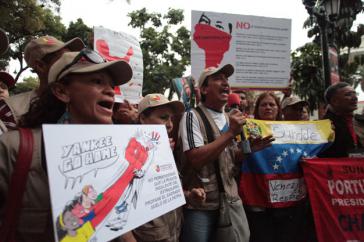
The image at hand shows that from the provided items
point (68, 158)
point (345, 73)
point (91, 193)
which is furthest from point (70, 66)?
point (345, 73)

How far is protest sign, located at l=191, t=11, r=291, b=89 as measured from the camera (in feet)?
14.2

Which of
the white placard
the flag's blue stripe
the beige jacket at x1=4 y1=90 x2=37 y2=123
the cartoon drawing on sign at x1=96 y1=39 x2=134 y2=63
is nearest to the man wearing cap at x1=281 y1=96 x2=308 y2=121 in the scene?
the flag's blue stripe

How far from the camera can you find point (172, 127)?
9.77ft

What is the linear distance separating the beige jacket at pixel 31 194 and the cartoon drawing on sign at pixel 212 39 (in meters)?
3.18

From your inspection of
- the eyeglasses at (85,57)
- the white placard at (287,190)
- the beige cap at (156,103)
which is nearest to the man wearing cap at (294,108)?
the white placard at (287,190)

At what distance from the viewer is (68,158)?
1.21m

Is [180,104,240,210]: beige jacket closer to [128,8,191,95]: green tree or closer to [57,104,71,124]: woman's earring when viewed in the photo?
[57,104,71,124]: woman's earring

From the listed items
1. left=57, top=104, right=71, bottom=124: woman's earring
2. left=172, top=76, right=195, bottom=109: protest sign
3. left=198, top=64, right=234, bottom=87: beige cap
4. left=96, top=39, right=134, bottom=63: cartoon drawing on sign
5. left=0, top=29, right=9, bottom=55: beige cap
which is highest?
left=96, top=39, right=134, bottom=63: cartoon drawing on sign

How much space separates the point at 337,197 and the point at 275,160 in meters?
0.70

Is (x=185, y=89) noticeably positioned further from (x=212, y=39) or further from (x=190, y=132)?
(x=190, y=132)

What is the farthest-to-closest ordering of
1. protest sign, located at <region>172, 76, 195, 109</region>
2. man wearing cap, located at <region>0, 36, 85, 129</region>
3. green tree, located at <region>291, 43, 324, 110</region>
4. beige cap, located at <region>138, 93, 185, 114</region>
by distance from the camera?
green tree, located at <region>291, 43, 324, 110</region> → protest sign, located at <region>172, 76, 195, 109</region> → beige cap, located at <region>138, 93, 185, 114</region> → man wearing cap, located at <region>0, 36, 85, 129</region>

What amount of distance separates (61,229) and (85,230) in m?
0.10

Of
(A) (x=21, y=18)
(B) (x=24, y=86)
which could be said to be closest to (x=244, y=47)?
(A) (x=21, y=18)

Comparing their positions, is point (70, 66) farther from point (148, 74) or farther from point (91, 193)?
point (148, 74)
